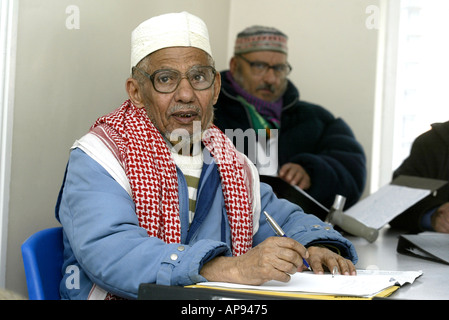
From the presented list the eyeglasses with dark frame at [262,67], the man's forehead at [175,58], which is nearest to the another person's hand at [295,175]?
the eyeglasses with dark frame at [262,67]

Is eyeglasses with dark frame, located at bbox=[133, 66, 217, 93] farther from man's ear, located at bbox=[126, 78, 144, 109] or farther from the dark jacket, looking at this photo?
the dark jacket

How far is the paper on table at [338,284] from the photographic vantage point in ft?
4.32

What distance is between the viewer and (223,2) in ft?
14.3

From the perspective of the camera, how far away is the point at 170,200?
5.69 feet

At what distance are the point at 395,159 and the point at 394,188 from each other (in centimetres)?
178

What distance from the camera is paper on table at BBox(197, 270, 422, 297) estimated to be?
1.32 metres

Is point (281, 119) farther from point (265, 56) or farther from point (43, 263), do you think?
point (43, 263)

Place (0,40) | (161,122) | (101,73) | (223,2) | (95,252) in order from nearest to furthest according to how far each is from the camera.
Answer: (95,252), (161,122), (0,40), (101,73), (223,2)

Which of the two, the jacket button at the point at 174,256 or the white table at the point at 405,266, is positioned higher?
the jacket button at the point at 174,256

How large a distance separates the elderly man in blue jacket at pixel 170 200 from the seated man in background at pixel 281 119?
5.79 feet

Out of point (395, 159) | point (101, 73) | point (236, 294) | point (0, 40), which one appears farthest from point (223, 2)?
point (236, 294)

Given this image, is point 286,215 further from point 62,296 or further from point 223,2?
point 223,2

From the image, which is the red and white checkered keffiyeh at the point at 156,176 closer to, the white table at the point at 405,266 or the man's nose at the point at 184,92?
the man's nose at the point at 184,92

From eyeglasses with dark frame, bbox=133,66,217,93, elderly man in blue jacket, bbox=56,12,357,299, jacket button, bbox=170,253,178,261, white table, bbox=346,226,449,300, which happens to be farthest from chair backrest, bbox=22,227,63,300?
white table, bbox=346,226,449,300
